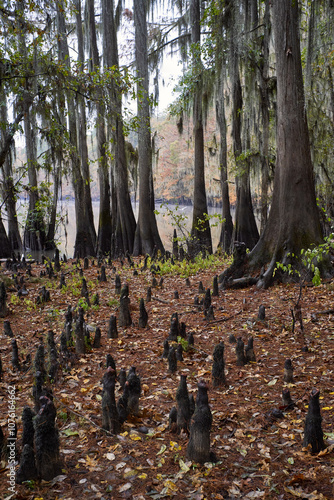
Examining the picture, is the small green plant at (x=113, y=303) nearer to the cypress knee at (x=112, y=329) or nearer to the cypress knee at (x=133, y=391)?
the cypress knee at (x=112, y=329)

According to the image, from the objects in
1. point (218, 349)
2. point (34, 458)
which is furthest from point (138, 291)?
point (34, 458)

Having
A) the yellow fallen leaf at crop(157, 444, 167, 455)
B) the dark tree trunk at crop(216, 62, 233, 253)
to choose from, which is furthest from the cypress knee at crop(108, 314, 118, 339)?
the dark tree trunk at crop(216, 62, 233, 253)

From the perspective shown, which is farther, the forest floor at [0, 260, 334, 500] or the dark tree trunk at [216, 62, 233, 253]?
the dark tree trunk at [216, 62, 233, 253]

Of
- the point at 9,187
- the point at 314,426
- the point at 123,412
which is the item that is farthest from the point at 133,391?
the point at 9,187

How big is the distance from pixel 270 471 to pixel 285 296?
12.5ft

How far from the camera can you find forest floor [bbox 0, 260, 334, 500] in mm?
2158

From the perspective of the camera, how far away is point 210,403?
10.4 ft

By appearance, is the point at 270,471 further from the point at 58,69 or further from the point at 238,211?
the point at 238,211

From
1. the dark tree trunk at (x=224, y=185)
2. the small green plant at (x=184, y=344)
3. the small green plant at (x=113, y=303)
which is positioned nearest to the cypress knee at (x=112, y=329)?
the small green plant at (x=184, y=344)

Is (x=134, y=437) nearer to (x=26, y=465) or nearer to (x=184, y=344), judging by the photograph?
(x=26, y=465)

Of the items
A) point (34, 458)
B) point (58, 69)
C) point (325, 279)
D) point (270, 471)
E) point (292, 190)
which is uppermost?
point (58, 69)

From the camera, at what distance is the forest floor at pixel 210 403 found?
7.08ft

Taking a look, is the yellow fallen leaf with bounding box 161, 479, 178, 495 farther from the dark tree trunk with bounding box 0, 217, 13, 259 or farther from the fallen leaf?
the dark tree trunk with bounding box 0, 217, 13, 259

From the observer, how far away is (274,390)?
3.29 metres
